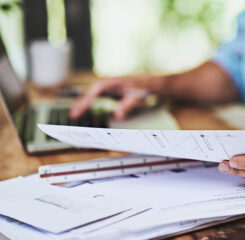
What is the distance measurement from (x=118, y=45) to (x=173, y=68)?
0.38m

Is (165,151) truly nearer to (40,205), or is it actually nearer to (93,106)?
(40,205)

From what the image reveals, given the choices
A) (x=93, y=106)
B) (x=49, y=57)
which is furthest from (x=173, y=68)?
(x=93, y=106)

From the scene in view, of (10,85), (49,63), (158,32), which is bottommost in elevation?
(10,85)

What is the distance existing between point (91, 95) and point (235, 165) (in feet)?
1.88

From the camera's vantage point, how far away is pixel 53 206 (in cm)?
43

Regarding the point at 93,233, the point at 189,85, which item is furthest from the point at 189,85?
the point at 93,233

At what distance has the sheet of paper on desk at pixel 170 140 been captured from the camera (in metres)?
0.44

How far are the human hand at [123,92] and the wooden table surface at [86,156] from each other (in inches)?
4.3

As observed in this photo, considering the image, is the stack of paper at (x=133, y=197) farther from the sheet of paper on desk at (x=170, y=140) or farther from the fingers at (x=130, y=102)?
the fingers at (x=130, y=102)

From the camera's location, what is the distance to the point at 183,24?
2293 mm

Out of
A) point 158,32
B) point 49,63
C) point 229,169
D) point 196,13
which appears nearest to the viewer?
point 229,169

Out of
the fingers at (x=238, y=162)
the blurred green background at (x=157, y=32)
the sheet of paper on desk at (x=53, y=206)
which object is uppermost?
the blurred green background at (x=157, y=32)

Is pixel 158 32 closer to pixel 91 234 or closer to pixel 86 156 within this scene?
pixel 86 156

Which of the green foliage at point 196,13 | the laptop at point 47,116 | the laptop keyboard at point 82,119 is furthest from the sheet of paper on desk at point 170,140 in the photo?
the green foliage at point 196,13
